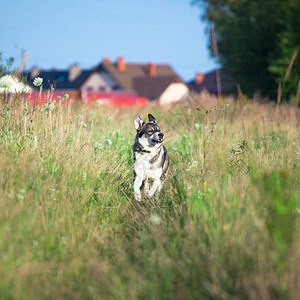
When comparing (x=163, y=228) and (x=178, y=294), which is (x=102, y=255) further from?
(x=178, y=294)

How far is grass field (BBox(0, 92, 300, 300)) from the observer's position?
8.93ft

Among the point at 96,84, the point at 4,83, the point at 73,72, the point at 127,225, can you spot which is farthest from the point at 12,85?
the point at 73,72

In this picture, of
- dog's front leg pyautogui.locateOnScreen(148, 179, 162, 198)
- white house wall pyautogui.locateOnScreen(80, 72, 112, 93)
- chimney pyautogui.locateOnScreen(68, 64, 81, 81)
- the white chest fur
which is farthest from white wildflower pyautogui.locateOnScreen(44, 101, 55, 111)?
chimney pyautogui.locateOnScreen(68, 64, 81, 81)

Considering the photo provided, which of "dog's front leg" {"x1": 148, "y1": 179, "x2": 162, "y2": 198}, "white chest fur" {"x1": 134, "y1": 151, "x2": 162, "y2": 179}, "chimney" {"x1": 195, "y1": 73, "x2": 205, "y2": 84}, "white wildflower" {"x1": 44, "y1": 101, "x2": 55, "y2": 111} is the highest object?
"chimney" {"x1": 195, "y1": 73, "x2": 205, "y2": 84}

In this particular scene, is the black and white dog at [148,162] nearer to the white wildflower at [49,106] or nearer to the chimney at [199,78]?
the white wildflower at [49,106]

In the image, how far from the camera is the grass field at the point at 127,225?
2721mm

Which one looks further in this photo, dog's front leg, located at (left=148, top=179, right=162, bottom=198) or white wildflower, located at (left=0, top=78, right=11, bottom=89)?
dog's front leg, located at (left=148, top=179, right=162, bottom=198)

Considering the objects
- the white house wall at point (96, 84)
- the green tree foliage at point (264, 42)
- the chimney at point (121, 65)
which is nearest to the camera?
the green tree foliage at point (264, 42)

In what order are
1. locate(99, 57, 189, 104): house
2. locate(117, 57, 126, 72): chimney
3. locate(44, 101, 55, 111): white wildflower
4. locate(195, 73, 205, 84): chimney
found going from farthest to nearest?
1. locate(195, 73, 205, 84): chimney
2. locate(117, 57, 126, 72): chimney
3. locate(99, 57, 189, 104): house
4. locate(44, 101, 55, 111): white wildflower

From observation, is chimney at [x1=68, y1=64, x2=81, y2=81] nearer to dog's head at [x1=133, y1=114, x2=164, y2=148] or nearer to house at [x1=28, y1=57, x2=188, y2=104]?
house at [x1=28, y1=57, x2=188, y2=104]

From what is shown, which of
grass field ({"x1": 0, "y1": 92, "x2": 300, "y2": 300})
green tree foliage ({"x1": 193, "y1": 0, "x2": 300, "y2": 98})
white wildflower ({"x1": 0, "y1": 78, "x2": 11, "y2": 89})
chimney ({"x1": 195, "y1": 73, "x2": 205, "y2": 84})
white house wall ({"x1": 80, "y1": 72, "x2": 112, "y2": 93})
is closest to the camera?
grass field ({"x1": 0, "y1": 92, "x2": 300, "y2": 300})

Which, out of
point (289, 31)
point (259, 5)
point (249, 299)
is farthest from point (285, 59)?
point (249, 299)

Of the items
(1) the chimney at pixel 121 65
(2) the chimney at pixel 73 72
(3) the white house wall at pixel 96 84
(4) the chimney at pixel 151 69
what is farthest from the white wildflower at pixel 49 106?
(2) the chimney at pixel 73 72

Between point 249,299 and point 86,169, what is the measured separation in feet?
8.53
